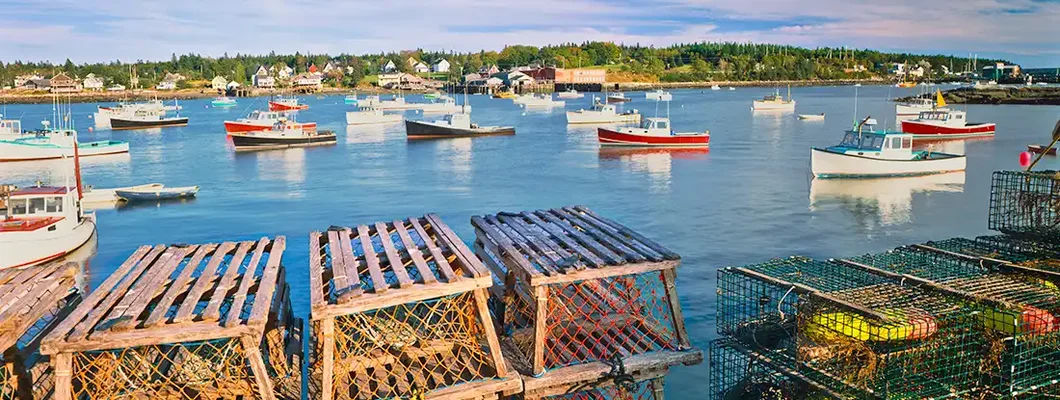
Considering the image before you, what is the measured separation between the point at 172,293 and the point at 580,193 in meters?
21.1

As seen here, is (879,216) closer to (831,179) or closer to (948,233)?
(948,233)

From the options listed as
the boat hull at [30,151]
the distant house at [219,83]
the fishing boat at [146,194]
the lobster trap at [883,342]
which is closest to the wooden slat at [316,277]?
the lobster trap at [883,342]

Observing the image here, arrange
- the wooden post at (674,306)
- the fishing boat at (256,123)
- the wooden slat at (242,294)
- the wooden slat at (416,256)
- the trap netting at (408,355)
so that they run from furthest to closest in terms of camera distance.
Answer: the fishing boat at (256,123), the wooden post at (674,306), the trap netting at (408,355), the wooden slat at (416,256), the wooden slat at (242,294)

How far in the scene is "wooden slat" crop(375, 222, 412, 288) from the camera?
5735 millimetres

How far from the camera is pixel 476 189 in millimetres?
28094

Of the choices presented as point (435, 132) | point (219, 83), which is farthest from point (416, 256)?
point (219, 83)

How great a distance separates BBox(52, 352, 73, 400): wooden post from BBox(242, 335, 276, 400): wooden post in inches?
40.1

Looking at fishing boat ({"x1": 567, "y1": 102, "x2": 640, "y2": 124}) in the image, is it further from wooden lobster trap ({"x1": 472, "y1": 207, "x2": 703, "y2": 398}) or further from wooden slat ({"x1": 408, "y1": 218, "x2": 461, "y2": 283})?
wooden slat ({"x1": 408, "y1": 218, "x2": 461, "y2": 283})

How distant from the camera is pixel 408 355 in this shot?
6.55 meters

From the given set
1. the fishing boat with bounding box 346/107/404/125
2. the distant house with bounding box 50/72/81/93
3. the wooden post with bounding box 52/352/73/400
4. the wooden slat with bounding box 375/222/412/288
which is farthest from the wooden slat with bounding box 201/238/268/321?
the distant house with bounding box 50/72/81/93

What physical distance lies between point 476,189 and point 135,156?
23866 mm

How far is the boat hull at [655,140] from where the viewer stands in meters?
41.8

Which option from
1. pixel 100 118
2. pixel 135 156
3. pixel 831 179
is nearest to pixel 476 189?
pixel 831 179

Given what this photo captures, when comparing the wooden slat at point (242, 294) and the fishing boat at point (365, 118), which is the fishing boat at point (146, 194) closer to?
the wooden slat at point (242, 294)
